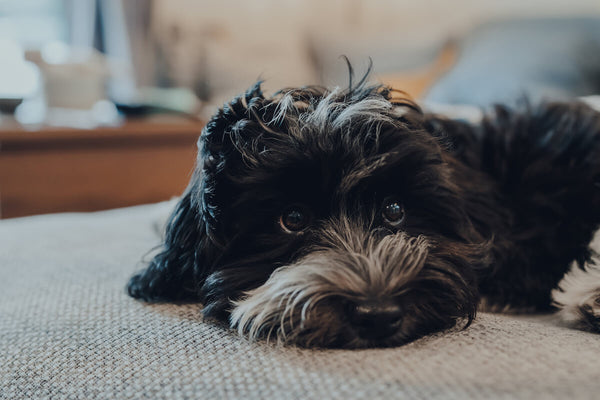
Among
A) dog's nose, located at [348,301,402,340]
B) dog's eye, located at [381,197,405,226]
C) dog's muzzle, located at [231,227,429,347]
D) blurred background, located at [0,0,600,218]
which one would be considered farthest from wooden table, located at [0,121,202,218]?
dog's nose, located at [348,301,402,340]

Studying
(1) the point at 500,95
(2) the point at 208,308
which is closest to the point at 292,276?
(2) the point at 208,308

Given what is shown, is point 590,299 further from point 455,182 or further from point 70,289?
point 70,289

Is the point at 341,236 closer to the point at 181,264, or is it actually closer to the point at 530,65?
the point at 181,264

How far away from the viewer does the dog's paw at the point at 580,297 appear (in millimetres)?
1432

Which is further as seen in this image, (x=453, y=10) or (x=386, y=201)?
(x=453, y=10)

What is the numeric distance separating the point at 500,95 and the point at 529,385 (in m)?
2.73

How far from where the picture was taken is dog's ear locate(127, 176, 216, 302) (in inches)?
56.5

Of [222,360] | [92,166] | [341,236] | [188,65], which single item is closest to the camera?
[222,360]

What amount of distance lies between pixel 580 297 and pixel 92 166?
130 inches

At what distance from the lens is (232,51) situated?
496cm

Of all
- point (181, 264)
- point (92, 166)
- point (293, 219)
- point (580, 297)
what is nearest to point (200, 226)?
point (181, 264)

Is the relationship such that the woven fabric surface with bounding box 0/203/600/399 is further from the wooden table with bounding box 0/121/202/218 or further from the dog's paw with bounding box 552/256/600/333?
the wooden table with bounding box 0/121/202/218

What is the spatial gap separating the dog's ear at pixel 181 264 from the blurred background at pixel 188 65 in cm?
162

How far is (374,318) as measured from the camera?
109 centimetres
